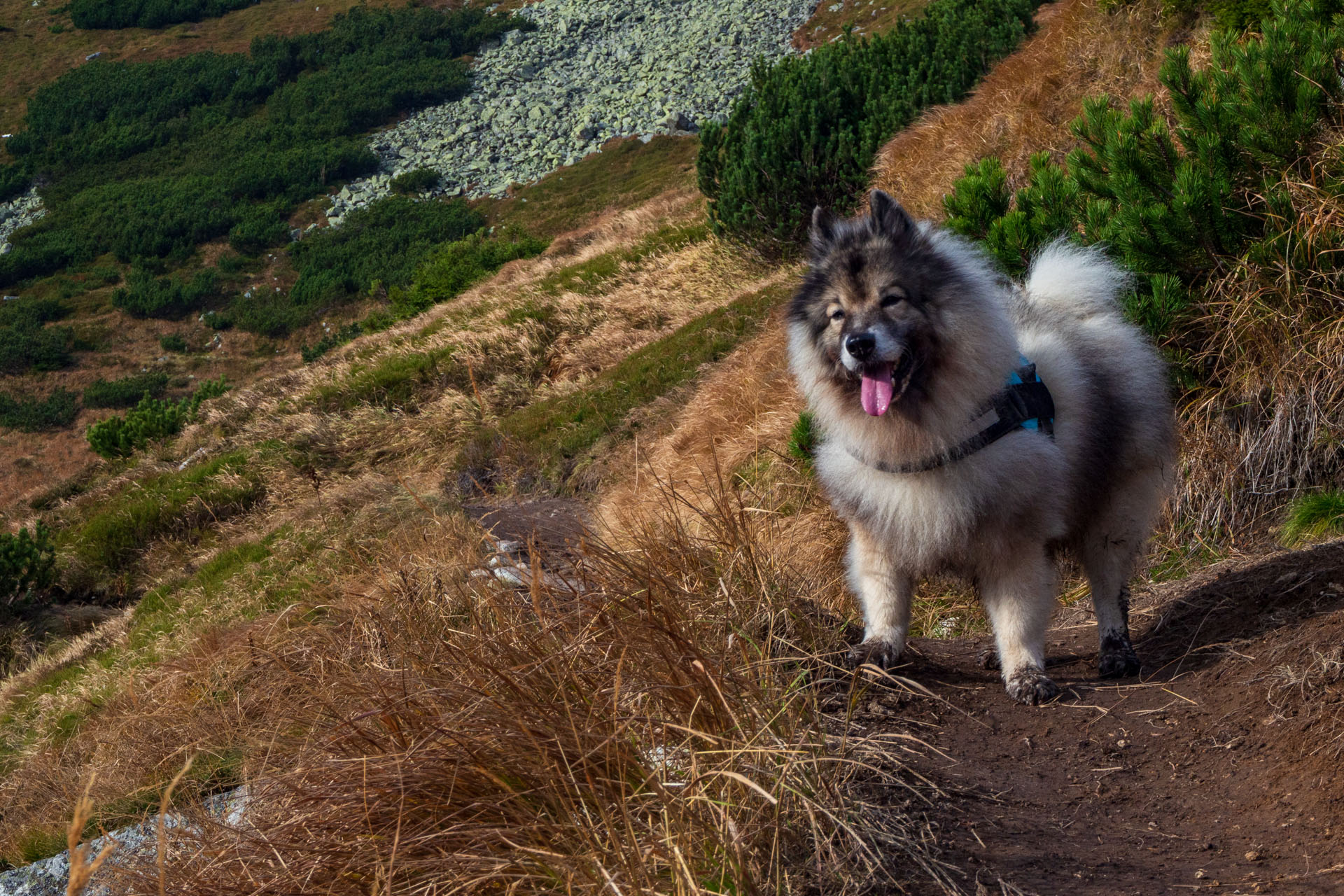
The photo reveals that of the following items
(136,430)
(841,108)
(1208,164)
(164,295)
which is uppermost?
(1208,164)

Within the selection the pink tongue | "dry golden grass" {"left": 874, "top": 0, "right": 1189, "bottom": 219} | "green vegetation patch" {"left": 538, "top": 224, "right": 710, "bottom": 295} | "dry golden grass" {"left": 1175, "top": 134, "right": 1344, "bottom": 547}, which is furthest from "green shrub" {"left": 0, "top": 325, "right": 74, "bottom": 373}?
the pink tongue

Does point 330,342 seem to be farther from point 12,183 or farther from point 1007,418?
point 1007,418

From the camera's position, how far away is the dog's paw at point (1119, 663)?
4.58 metres

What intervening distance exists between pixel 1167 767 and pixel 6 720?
12428 millimetres

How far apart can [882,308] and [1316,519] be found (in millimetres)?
3624

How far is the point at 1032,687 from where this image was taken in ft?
13.7

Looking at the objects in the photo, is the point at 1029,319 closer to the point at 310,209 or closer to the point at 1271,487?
the point at 1271,487

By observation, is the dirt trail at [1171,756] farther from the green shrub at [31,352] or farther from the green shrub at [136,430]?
the green shrub at [31,352]

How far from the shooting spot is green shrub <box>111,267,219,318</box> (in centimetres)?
5462

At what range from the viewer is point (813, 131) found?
50.0ft

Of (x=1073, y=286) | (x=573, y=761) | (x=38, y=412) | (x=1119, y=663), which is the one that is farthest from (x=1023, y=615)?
(x=38, y=412)

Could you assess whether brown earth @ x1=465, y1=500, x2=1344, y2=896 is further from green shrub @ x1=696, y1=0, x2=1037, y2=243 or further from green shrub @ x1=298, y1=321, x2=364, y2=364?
green shrub @ x1=298, y1=321, x2=364, y2=364

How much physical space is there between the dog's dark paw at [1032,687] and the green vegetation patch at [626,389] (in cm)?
862

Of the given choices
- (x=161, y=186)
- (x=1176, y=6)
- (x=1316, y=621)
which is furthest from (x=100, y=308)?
(x=1316, y=621)
